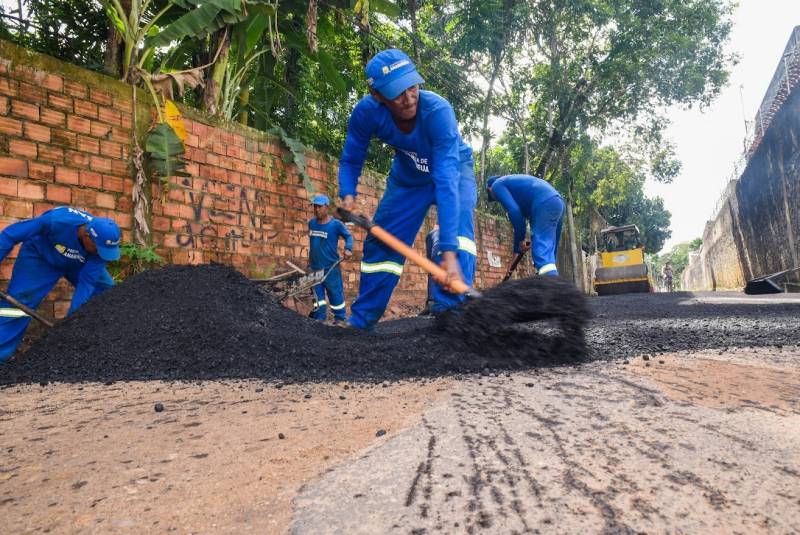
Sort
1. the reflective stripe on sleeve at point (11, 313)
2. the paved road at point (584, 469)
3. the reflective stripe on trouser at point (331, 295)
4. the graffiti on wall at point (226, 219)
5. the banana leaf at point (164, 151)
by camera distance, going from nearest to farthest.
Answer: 1. the paved road at point (584, 469)
2. the reflective stripe on sleeve at point (11, 313)
3. the banana leaf at point (164, 151)
4. the graffiti on wall at point (226, 219)
5. the reflective stripe on trouser at point (331, 295)

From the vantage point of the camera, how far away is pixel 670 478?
96 centimetres

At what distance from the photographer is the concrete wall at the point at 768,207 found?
1132cm

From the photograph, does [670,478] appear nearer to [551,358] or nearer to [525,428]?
[525,428]

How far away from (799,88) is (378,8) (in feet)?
32.3

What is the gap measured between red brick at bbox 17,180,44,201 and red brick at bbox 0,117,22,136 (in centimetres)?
34

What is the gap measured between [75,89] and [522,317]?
12.5 ft

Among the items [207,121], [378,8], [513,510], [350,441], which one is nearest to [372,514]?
[513,510]

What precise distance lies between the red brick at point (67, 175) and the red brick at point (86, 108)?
48 centimetres

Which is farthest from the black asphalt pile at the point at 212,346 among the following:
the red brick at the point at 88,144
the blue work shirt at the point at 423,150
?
the red brick at the point at 88,144

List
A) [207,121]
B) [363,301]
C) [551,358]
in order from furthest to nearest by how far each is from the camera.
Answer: [207,121] → [363,301] → [551,358]

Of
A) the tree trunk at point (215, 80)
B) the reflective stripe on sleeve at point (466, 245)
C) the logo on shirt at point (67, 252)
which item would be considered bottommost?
the reflective stripe on sleeve at point (466, 245)

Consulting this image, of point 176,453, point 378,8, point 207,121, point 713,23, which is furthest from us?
point 713,23

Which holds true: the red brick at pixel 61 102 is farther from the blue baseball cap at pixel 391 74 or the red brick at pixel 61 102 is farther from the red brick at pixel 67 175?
the blue baseball cap at pixel 391 74

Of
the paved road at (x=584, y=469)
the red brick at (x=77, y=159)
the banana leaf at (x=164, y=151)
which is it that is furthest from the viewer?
the banana leaf at (x=164, y=151)
